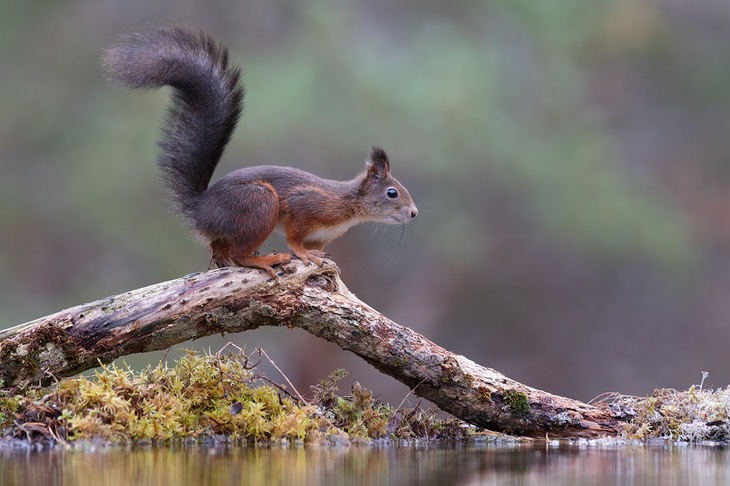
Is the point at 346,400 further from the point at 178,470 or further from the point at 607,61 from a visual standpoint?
the point at 607,61

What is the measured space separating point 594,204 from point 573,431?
6.13m

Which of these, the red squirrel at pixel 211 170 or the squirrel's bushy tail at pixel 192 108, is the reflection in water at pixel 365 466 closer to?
the red squirrel at pixel 211 170

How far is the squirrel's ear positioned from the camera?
534cm

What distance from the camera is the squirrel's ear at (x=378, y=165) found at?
534 centimetres

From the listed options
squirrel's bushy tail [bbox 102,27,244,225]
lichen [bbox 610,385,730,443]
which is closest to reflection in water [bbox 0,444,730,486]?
lichen [bbox 610,385,730,443]

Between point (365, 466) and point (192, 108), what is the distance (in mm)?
2219

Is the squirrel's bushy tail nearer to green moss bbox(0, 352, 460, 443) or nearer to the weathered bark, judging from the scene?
the weathered bark

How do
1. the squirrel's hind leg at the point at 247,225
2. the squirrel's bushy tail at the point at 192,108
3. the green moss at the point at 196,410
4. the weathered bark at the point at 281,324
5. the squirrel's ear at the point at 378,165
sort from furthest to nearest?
the squirrel's ear at the point at 378,165
the squirrel's bushy tail at the point at 192,108
the squirrel's hind leg at the point at 247,225
the weathered bark at the point at 281,324
the green moss at the point at 196,410

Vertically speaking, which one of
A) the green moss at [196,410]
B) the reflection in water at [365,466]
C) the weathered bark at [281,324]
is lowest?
Answer: the reflection in water at [365,466]

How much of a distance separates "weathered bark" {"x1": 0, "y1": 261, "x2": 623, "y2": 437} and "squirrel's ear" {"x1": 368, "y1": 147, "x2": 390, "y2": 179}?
1.03 meters

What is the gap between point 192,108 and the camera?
476cm

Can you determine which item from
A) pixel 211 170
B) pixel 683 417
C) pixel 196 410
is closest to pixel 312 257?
pixel 211 170

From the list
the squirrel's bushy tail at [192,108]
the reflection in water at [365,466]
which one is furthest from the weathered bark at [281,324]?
the squirrel's bushy tail at [192,108]

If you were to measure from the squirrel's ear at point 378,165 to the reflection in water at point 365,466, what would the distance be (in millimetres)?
1783
